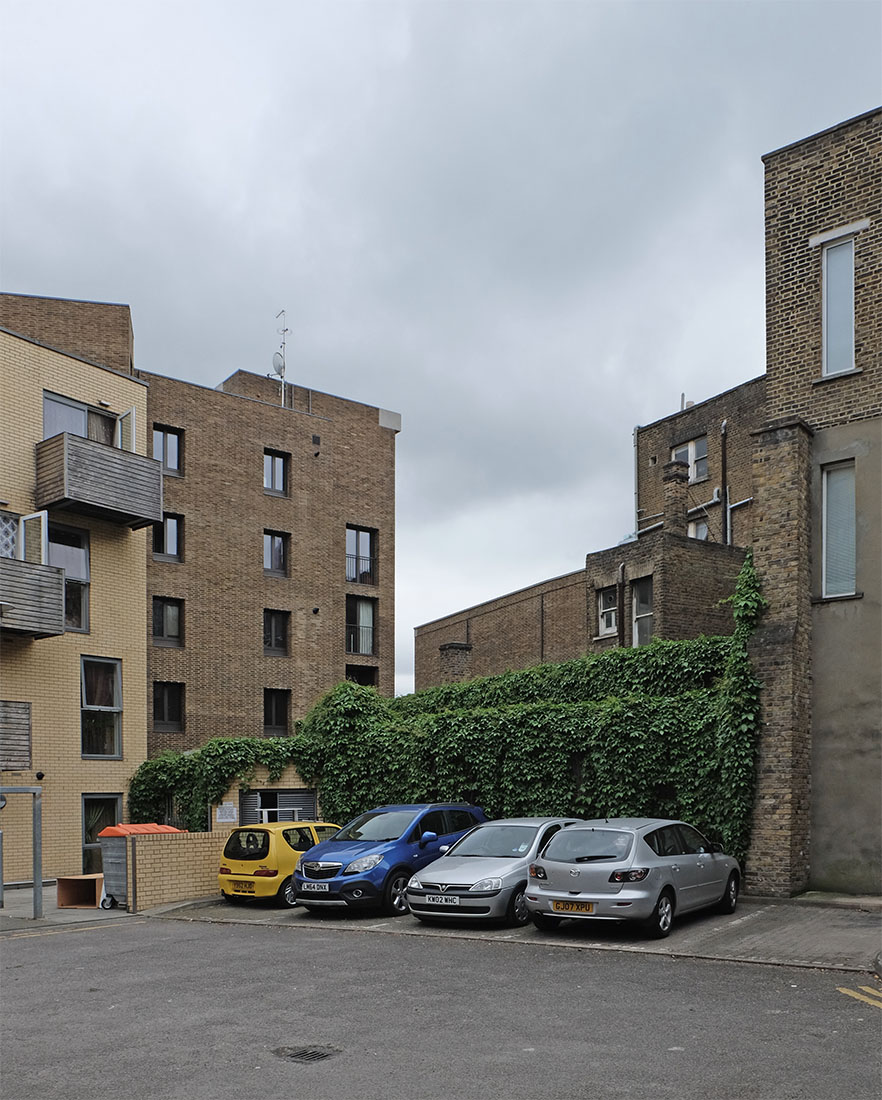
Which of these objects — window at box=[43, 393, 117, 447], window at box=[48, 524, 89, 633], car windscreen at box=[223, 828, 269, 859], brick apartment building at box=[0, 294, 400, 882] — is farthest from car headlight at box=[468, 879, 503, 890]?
window at box=[43, 393, 117, 447]

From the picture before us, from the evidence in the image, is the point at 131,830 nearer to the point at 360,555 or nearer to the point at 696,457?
the point at 360,555

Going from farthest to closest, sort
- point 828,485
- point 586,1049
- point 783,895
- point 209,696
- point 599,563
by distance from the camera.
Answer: point 209,696 → point 599,563 → point 828,485 → point 783,895 → point 586,1049

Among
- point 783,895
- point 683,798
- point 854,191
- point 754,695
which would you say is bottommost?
point 783,895

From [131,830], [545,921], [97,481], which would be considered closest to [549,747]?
[545,921]

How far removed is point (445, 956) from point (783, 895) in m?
6.09

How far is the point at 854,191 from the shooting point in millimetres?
17922

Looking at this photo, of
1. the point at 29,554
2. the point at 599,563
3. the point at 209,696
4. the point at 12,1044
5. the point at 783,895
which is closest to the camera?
the point at 12,1044

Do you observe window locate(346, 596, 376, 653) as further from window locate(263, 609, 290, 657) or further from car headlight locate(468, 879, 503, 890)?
car headlight locate(468, 879, 503, 890)

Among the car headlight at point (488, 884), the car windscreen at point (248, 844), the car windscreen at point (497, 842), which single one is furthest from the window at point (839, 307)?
the car windscreen at point (248, 844)

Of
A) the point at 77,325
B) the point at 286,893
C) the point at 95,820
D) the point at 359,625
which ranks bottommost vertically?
the point at 95,820

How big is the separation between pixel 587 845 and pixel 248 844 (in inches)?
285

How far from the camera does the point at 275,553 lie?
35375mm

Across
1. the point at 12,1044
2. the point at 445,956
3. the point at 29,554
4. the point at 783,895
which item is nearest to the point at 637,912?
the point at 445,956

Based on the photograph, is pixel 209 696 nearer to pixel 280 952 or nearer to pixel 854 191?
pixel 280 952
